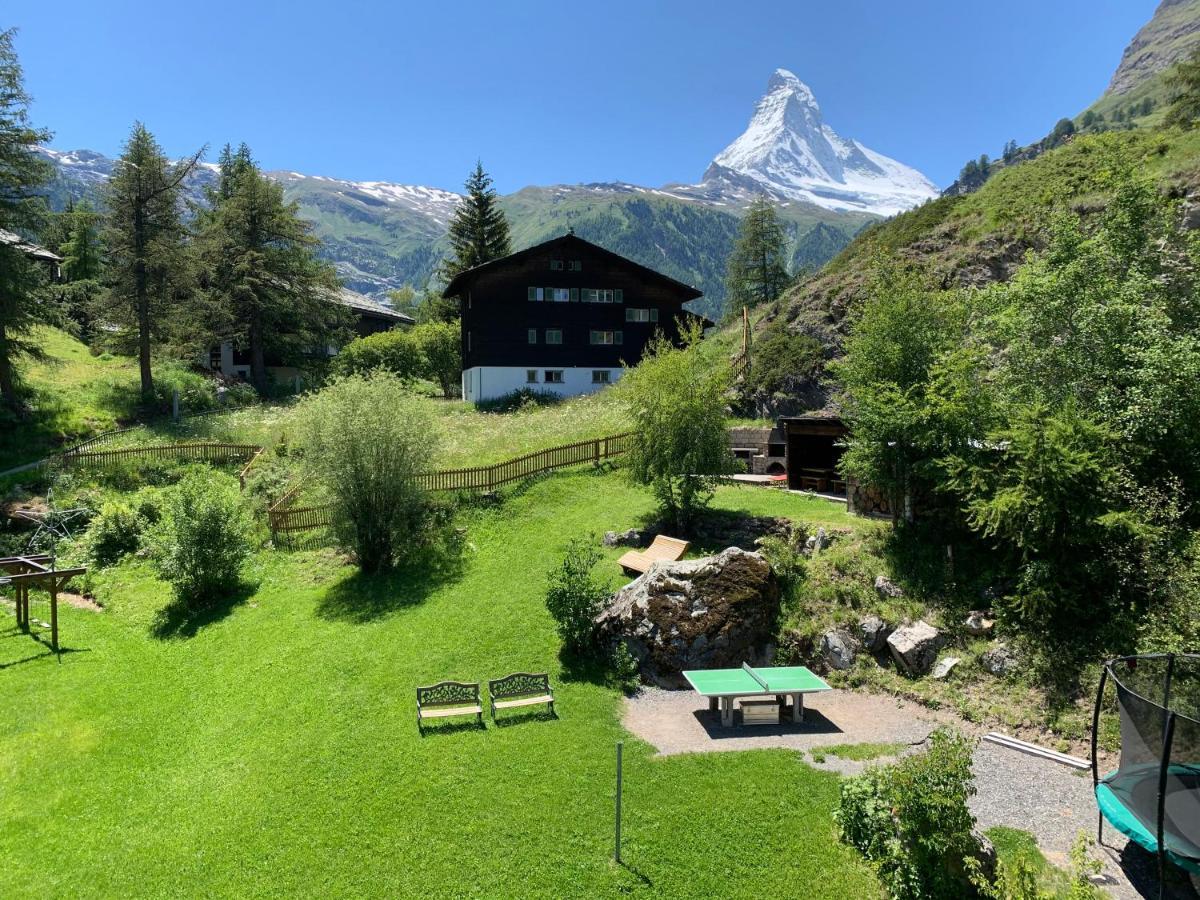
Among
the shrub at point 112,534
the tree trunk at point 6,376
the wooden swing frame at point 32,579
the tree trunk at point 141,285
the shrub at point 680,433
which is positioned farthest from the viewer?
the tree trunk at point 141,285

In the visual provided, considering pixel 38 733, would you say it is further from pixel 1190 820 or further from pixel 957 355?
pixel 957 355

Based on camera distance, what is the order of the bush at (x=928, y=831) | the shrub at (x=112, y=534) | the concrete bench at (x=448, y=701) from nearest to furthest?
the bush at (x=928, y=831)
the concrete bench at (x=448, y=701)
the shrub at (x=112, y=534)

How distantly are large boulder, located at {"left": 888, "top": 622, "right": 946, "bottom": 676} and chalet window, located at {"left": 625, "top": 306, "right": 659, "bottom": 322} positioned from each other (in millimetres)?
34038

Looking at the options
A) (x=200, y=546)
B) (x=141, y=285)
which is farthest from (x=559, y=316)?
(x=200, y=546)

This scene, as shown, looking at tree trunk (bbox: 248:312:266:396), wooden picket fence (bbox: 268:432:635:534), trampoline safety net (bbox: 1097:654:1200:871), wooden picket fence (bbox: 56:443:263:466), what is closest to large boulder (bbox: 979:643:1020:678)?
trampoline safety net (bbox: 1097:654:1200:871)

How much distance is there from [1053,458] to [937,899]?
31.8ft

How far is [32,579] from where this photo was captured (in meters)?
17.9

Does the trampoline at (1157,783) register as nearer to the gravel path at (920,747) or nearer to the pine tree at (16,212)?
the gravel path at (920,747)

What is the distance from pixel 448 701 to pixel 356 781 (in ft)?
8.11

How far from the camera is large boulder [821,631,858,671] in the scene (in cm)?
1574

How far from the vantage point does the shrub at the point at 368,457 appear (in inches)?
809

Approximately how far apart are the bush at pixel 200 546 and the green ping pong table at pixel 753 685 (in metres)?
15.5

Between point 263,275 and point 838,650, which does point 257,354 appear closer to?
point 263,275

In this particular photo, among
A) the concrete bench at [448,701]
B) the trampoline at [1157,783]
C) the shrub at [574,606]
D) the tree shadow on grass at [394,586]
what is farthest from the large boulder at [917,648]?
the tree shadow on grass at [394,586]
